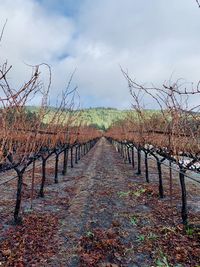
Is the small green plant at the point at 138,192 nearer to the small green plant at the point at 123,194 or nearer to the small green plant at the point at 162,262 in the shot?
the small green plant at the point at 123,194

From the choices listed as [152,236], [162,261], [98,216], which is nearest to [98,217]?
[98,216]

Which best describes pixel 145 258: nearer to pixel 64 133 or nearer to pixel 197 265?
pixel 197 265

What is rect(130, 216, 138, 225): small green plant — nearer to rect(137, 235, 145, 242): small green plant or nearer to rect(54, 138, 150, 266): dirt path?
rect(54, 138, 150, 266): dirt path

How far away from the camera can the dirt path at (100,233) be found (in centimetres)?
645

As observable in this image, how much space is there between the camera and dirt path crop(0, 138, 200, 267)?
6453mm

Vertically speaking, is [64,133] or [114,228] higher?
[64,133]

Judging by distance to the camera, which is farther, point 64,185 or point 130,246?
point 64,185

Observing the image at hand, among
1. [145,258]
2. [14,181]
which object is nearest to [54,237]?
[145,258]

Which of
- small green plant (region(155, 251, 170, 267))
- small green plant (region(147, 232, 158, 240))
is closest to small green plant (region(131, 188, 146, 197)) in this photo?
small green plant (region(147, 232, 158, 240))

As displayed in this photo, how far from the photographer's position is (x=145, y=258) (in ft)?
21.7

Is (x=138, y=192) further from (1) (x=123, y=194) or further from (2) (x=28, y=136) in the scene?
(2) (x=28, y=136)

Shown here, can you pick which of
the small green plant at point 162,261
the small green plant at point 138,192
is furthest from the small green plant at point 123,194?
the small green plant at point 162,261

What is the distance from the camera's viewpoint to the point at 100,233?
25.7ft

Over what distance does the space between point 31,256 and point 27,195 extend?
18.9 ft
